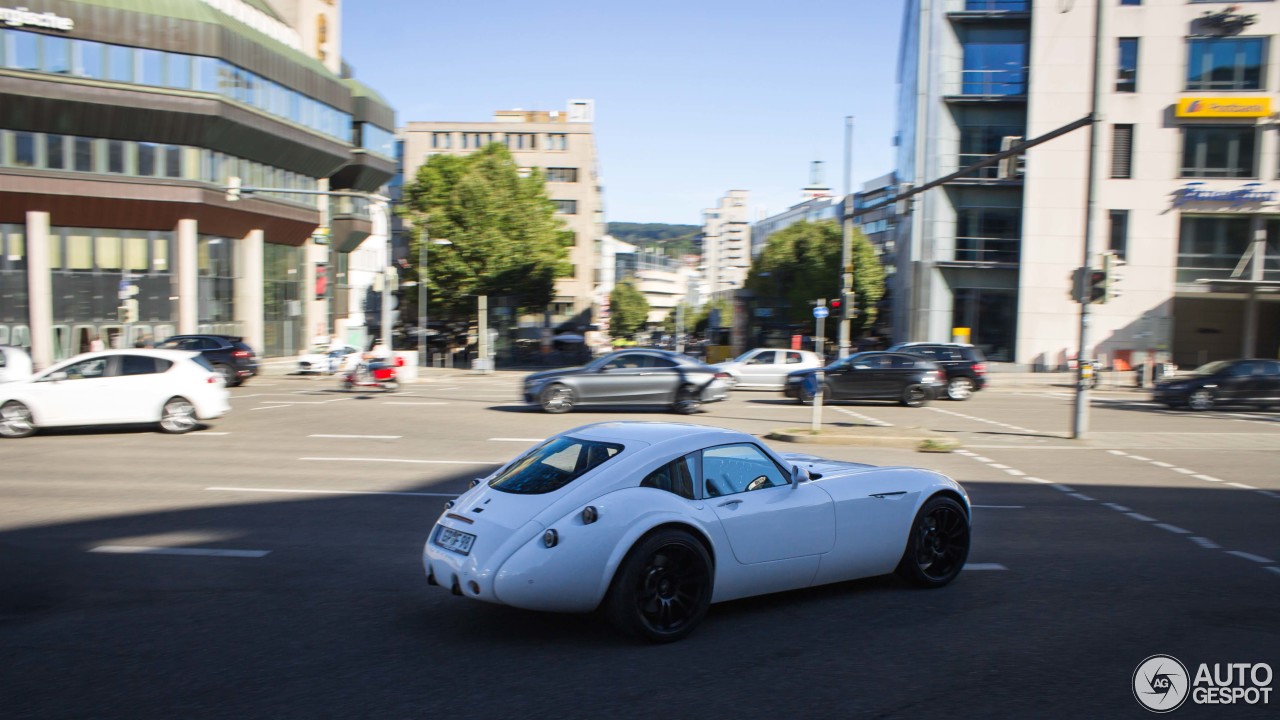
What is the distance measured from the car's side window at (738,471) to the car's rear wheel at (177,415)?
14072mm

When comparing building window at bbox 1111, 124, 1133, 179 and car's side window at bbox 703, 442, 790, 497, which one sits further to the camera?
building window at bbox 1111, 124, 1133, 179

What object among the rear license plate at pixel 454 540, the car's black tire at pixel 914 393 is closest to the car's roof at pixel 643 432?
the rear license plate at pixel 454 540

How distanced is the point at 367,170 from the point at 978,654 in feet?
186

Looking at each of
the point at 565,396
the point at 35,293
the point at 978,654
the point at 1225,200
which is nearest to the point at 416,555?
the point at 978,654

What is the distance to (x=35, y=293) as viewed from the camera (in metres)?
38.5

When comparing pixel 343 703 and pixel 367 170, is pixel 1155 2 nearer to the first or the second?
pixel 367 170

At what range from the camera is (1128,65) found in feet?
136

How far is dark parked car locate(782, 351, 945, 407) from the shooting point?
25047mm

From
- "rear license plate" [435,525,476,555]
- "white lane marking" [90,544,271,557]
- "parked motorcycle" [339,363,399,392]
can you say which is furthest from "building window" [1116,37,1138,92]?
"rear license plate" [435,525,476,555]

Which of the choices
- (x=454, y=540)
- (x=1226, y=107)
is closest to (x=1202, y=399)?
(x=1226, y=107)

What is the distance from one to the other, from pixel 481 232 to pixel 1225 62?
39.4 m

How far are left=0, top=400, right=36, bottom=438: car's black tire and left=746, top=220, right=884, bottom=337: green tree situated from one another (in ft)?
159

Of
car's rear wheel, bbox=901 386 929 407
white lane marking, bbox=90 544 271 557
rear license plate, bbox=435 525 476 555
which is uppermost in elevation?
rear license plate, bbox=435 525 476 555

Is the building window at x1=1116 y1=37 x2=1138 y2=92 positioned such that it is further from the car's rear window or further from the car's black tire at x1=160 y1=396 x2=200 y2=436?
the car's rear window
